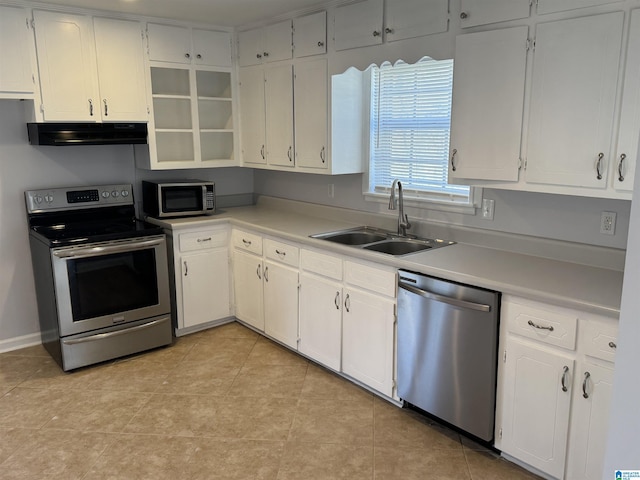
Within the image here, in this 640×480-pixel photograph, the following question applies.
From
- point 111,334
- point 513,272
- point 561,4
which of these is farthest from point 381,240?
point 111,334

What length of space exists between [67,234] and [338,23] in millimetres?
2352

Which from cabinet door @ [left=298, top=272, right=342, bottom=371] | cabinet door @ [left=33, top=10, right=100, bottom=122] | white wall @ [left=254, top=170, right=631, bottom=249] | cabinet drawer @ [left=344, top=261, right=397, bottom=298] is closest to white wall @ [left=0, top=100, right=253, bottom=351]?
cabinet door @ [left=33, top=10, right=100, bottom=122]

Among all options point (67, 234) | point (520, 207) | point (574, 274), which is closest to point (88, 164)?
point (67, 234)

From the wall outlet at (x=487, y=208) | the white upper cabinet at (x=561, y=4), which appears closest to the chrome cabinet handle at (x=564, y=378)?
the wall outlet at (x=487, y=208)

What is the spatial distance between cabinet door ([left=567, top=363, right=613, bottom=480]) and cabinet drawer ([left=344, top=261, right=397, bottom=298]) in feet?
3.46

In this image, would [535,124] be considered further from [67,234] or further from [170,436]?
[67,234]

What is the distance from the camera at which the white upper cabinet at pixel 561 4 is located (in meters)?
2.12

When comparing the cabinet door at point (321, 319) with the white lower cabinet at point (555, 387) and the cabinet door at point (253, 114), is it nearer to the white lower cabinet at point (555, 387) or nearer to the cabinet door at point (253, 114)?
the white lower cabinet at point (555, 387)

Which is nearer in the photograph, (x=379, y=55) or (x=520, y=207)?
(x=520, y=207)

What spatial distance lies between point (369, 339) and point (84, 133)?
2477 millimetres

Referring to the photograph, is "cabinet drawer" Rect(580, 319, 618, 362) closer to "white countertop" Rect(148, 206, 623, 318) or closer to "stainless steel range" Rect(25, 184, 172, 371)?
"white countertop" Rect(148, 206, 623, 318)

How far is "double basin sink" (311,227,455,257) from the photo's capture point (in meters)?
3.23

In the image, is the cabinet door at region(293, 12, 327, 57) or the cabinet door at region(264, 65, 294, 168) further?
the cabinet door at region(264, 65, 294, 168)

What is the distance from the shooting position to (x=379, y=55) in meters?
3.07
